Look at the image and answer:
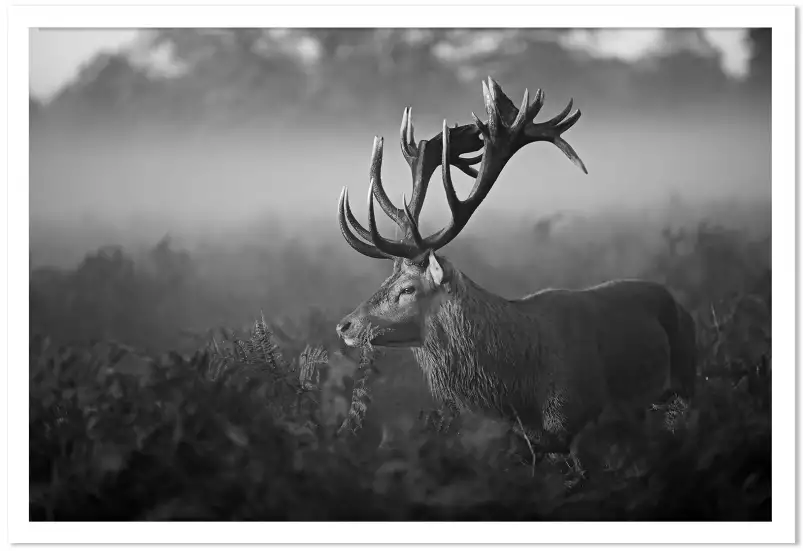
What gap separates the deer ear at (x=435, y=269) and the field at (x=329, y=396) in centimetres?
34

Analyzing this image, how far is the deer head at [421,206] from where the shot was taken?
2.58 metres

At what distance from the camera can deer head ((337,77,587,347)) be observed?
2.58m

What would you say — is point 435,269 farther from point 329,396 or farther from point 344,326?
point 329,396

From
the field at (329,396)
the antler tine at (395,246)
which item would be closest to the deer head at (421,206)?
the antler tine at (395,246)

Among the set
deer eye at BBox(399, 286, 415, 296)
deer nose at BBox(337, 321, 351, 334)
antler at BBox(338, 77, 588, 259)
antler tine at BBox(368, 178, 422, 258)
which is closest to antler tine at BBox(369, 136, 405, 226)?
antler at BBox(338, 77, 588, 259)

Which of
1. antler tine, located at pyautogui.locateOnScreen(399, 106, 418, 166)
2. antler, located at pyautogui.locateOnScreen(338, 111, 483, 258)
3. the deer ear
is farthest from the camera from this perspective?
antler tine, located at pyautogui.locateOnScreen(399, 106, 418, 166)

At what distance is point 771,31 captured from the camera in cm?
286

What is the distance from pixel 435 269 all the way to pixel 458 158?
52 centimetres

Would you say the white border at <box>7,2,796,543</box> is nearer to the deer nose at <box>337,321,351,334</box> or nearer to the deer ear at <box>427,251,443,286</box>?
the deer nose at <box>337,321,351,334</box>
